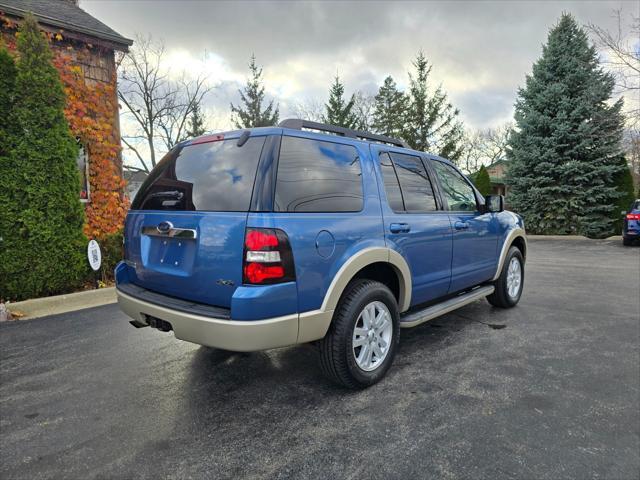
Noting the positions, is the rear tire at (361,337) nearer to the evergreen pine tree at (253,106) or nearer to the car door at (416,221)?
the car door at (416,221)

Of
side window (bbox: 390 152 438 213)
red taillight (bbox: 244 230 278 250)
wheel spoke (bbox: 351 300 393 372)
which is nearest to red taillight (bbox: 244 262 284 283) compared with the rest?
red taillight (bbox: 244 230 278 250)

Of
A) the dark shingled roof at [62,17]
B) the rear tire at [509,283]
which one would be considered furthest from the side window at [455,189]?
the dark shingled roof at [62,17]

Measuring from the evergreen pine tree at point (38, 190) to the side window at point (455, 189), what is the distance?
219 inches

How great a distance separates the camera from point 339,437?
2201 millimetres

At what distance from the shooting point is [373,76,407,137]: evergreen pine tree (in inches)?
956

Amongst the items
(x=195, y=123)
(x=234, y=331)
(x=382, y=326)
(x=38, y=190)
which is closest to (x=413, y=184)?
(x=382, y=326)

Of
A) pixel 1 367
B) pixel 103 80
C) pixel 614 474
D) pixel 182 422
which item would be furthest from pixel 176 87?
pixel 614 474

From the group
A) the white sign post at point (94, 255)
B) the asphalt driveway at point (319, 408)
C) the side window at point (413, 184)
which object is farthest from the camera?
the white sign post at point (94, 255)

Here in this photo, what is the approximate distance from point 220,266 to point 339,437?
4.14 ft

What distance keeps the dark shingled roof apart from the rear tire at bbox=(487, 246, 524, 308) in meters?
9.69

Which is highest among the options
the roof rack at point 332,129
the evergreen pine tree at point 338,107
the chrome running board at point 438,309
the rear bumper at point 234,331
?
the evergreen pine tree at point 338,107

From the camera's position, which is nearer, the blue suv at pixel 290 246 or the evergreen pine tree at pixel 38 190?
the blue suv at pixel 290 246

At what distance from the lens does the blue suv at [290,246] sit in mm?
2191

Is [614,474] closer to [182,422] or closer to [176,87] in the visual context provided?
[182,422]
